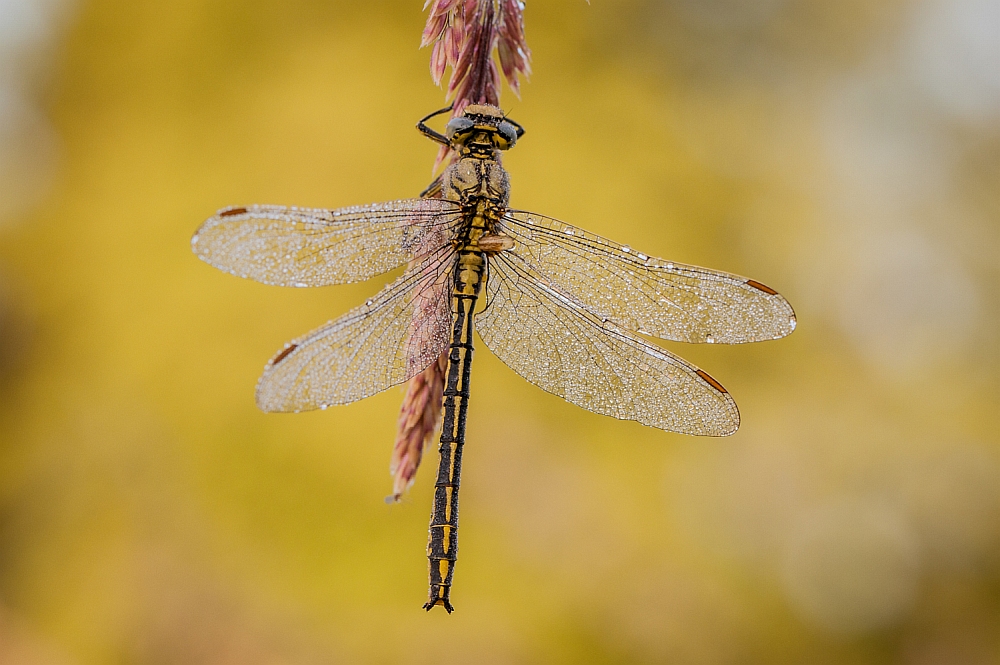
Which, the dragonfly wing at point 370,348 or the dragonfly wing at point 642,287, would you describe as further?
the dragonfly wing at point 642,287

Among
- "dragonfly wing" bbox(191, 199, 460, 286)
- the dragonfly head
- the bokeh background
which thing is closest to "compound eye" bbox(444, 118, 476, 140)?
the dragonfly head

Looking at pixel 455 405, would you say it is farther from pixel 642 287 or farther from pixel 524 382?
pixel 524 382

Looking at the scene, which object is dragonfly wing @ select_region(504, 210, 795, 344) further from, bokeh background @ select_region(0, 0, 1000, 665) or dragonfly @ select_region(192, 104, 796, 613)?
bokeh background @ select_region(0, 0, 1000, 665)

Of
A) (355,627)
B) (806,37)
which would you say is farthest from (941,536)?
(355,627)

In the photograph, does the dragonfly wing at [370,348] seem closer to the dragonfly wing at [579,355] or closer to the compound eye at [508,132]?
the dragonfly wing at [579,355]

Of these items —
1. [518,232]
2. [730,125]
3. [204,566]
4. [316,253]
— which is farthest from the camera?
[730,125]

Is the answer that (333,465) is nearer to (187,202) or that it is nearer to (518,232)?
(187,202)

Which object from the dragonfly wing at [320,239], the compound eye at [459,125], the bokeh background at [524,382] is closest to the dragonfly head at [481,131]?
the compound eye at [459,125]

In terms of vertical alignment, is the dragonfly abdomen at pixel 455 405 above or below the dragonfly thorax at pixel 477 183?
below
